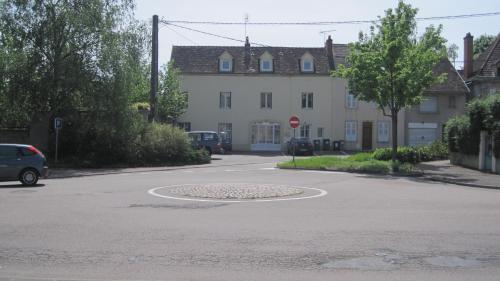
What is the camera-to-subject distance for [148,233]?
9.91 meters

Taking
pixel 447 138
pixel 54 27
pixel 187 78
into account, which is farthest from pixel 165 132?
pixel 187 78

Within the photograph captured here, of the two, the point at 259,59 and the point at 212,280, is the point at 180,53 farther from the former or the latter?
the point at 212,280

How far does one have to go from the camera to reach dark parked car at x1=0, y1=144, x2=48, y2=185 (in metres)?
19.8

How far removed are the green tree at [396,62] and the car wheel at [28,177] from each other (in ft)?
55.3

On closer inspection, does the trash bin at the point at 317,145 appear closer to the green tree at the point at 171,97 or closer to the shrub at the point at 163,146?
the green tree at the point at 171,97

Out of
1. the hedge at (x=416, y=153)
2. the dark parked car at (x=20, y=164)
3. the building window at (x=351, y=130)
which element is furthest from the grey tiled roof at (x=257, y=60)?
the dark parked car at (x=20, y=164)

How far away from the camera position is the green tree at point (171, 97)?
5159cm

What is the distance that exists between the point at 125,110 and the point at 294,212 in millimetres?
20261

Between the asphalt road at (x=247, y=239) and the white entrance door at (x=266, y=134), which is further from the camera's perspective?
the white entrance door at (x=266, y=134)

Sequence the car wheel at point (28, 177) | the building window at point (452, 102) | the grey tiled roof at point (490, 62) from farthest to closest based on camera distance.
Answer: the building window at point (452, 102), the grey tiled roof at point (490, 62), the car wheel at point (28, 177)

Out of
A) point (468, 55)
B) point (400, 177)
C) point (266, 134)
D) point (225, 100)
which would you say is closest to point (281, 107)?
point (266, 134)

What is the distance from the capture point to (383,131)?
54594 millimetres

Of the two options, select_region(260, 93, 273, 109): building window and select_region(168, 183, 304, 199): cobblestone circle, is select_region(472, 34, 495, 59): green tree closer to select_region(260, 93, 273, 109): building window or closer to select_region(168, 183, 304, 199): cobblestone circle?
select_region(260, 93, 273, 109): building window

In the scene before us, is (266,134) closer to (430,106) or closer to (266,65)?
(266,65)
